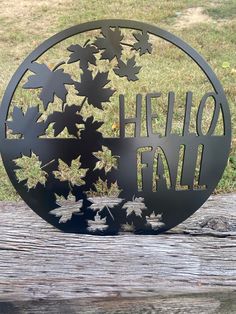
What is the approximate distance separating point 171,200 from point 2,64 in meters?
2.95

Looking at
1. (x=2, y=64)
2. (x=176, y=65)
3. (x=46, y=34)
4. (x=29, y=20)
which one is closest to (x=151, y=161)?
(x=176, y=65)

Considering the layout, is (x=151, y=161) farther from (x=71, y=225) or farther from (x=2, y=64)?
(x=2, y=64)

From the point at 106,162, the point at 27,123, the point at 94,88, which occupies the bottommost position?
the point at 106,162

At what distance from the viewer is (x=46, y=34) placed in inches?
215

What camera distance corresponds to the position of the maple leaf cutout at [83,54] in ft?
6.53

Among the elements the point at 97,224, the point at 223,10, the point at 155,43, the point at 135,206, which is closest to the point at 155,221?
the point at 135,206

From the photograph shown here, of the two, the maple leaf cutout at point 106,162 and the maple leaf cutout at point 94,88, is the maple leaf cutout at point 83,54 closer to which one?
the maple leaf cutout at point 94,88

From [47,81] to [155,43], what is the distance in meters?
3.07

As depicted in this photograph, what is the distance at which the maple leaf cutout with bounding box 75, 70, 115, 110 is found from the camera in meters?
2.00

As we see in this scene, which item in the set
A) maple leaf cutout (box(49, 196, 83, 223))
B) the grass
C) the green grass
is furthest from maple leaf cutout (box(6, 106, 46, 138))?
the green grass

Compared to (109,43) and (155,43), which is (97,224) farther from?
(155,43)

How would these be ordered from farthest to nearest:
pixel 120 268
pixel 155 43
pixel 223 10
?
pixel 223 10
pixel 155 43
pixel 120 268

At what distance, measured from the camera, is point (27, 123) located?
2010 millimetres

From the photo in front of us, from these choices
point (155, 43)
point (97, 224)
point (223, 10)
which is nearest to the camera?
point (97, 224)
